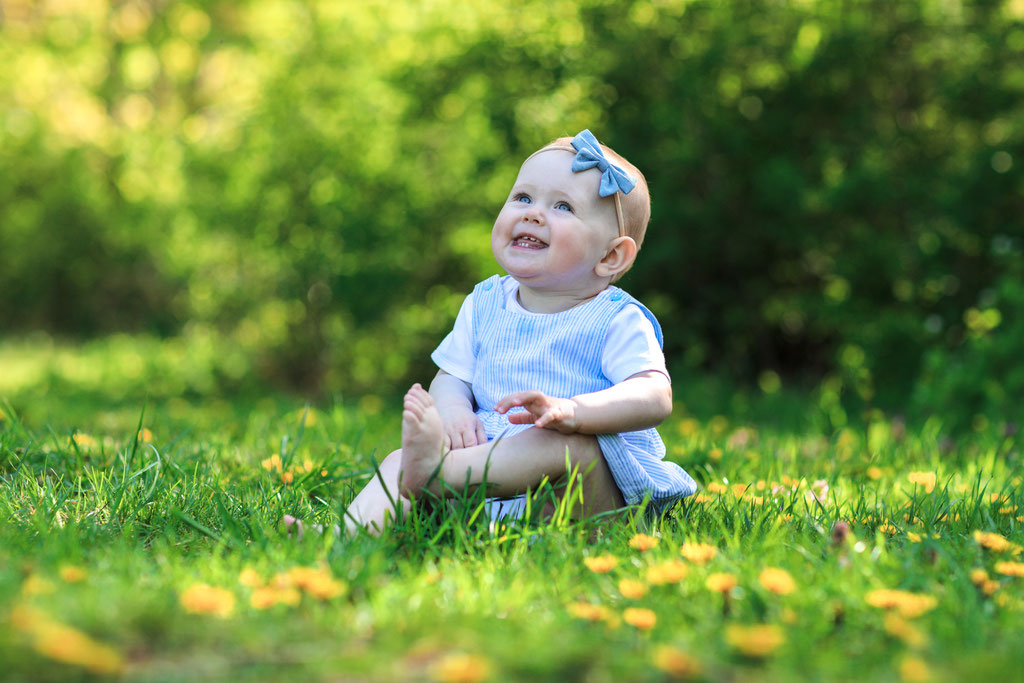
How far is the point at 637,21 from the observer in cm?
641

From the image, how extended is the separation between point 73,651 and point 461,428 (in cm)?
121

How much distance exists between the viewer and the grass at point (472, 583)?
1512 mm

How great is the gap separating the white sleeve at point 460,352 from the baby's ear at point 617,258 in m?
0.37

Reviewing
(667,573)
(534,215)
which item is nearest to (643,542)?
(667,573)

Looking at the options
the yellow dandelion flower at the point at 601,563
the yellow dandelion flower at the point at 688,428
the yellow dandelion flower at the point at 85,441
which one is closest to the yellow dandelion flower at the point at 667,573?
the yellow dandelion flower at the point at 601,563

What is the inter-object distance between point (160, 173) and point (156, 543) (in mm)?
8262

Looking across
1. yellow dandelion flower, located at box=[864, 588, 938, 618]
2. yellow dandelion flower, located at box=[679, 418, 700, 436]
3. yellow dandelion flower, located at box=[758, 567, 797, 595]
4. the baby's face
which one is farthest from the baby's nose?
yellow dandelion flower, located at box=[679, 418, 700, 436]

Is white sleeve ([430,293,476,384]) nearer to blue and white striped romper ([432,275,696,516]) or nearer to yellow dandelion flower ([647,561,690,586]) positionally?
blue and white striped romper ([432,275,696,516])

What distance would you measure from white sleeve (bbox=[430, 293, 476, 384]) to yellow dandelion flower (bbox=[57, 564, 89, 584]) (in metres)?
1.08

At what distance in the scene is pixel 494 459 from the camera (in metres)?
2.31

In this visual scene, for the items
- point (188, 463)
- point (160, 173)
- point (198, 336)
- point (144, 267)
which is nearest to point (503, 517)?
point (188, 463)

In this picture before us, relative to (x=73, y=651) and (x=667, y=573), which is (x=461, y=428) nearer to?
(x=667, y=573)

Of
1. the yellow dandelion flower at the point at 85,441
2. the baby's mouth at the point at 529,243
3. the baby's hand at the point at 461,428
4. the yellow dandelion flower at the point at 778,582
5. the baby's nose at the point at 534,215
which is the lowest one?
the yellow dandelion flower at the point at 85,441

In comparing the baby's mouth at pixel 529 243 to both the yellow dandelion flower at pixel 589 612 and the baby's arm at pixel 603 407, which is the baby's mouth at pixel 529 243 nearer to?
the baby's arm at pixel 603 407
